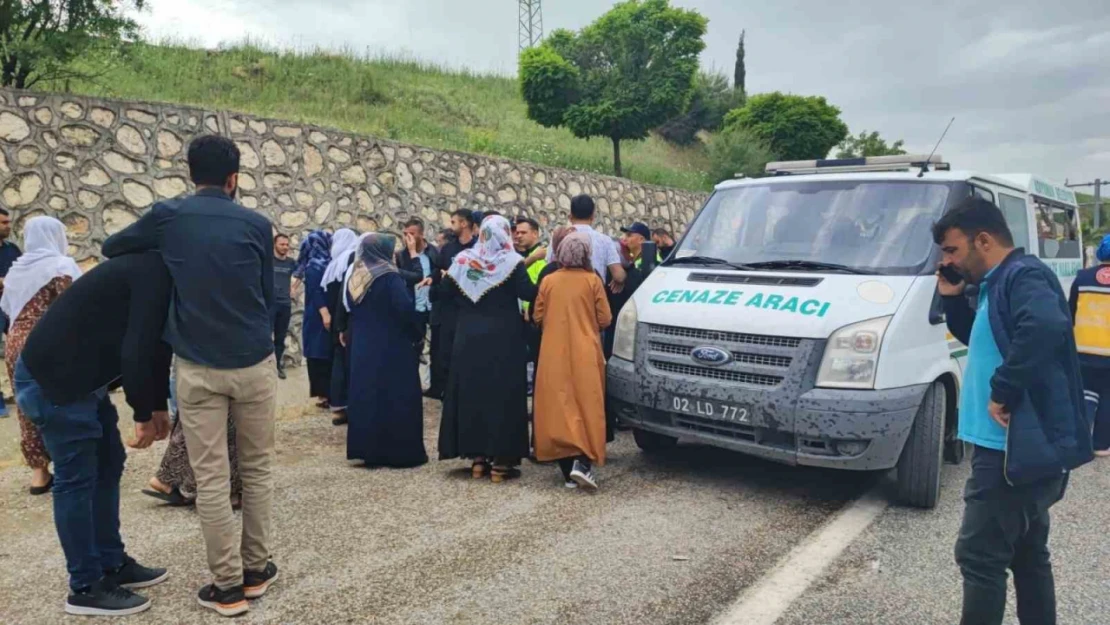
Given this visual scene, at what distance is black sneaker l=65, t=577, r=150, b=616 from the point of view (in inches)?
137

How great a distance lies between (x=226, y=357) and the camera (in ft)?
11.2

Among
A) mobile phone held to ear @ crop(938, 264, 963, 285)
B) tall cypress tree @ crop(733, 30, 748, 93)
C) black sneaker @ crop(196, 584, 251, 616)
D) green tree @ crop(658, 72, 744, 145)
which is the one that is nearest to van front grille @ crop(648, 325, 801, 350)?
mobile phone held to ear @ crop(938, 264, 963, 285)

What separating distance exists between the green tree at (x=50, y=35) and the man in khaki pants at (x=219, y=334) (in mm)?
7081

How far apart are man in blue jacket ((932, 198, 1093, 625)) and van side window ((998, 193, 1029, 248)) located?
3.76 m

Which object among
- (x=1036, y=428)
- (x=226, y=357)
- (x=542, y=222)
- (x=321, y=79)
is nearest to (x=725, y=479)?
(x=1036, y=428)

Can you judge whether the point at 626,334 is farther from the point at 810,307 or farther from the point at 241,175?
the point at 241,175

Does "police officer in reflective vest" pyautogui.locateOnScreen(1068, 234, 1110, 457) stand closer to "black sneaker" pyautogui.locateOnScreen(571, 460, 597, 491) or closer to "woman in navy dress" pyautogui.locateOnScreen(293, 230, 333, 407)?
"black sneaker" pyautogui.locateOnScreen(571, 460, 597, 491)

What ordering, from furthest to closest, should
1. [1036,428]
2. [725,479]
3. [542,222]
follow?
[542,222] < [725,479] < [1036,428]

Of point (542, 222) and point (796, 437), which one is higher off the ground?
point (542, 222)

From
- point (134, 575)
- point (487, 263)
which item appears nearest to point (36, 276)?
point (134, 575)

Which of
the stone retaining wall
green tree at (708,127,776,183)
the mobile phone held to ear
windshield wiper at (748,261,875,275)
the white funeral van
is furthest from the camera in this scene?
green tree at (708,127,776,183)

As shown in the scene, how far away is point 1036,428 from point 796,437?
2142 millimetres

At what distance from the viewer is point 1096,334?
20.7 feet

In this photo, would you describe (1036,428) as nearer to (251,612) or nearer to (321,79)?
(251,612)
